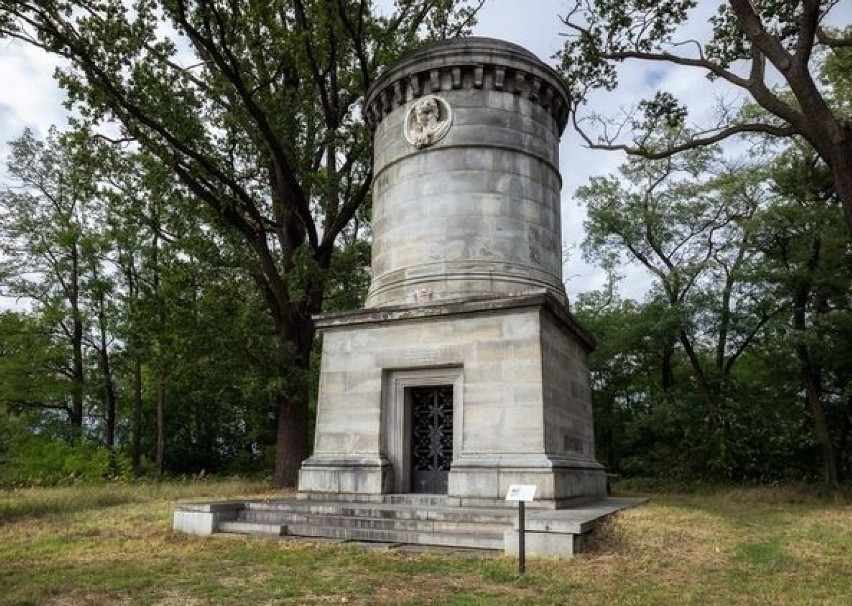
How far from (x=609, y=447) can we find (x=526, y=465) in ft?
69.8

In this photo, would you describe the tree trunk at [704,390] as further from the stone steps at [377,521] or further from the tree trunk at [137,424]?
the tree trunk at [137,424]

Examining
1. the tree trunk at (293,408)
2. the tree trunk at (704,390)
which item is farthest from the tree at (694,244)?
the tree trunk at (293,408)

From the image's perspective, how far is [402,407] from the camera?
43.4ft

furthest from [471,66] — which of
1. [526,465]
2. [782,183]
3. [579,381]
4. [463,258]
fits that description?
[782,183]

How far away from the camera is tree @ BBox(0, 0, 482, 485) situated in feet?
56.7

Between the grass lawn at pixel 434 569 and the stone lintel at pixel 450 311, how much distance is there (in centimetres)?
374

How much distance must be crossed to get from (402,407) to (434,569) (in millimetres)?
5524

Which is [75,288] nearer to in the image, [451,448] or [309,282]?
[309,282]

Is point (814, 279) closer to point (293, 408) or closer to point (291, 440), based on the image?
point (293, 408)

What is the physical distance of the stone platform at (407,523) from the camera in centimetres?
858

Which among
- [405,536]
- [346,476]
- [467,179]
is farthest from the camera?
[467,179]

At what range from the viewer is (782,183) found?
23.5m

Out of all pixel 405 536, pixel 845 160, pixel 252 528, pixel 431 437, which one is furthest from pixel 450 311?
pixel 845 160

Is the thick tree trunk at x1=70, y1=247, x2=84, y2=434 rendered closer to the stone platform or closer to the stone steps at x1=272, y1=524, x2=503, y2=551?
the stone platform
